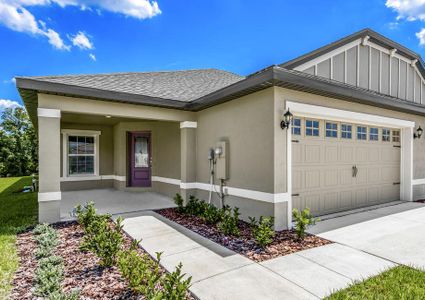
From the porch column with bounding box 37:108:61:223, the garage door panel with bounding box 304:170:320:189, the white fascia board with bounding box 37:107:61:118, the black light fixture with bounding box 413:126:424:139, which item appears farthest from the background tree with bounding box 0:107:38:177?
the black light fixture with bounding box 413:126:424:139

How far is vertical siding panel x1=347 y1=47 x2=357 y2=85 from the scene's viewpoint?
623cm

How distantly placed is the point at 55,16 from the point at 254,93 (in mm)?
8458

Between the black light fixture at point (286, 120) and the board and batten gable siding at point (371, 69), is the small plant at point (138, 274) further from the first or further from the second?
the board and batten gable siding at point (371, 69)

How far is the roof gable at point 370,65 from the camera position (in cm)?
570

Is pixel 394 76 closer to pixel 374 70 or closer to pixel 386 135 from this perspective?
pixel 374 70

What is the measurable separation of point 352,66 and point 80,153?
10.7 metres

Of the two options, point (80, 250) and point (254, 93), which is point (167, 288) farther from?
point (254, 93)

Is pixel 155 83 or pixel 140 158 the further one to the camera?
pixel 140 158

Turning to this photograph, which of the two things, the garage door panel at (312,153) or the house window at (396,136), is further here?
the house window at (396,136)

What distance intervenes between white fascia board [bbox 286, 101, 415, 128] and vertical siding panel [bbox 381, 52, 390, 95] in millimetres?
990

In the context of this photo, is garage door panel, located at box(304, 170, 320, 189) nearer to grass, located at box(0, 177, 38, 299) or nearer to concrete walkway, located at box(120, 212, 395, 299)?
concrete walkway, located at box(120, 212, 395, 299)

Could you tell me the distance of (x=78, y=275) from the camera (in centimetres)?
299

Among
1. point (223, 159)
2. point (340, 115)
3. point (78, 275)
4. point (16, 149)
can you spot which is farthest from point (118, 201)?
point (16, 149)

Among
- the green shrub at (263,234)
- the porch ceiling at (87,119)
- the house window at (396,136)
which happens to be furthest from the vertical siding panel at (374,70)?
the porch ceiling at (87,119)
